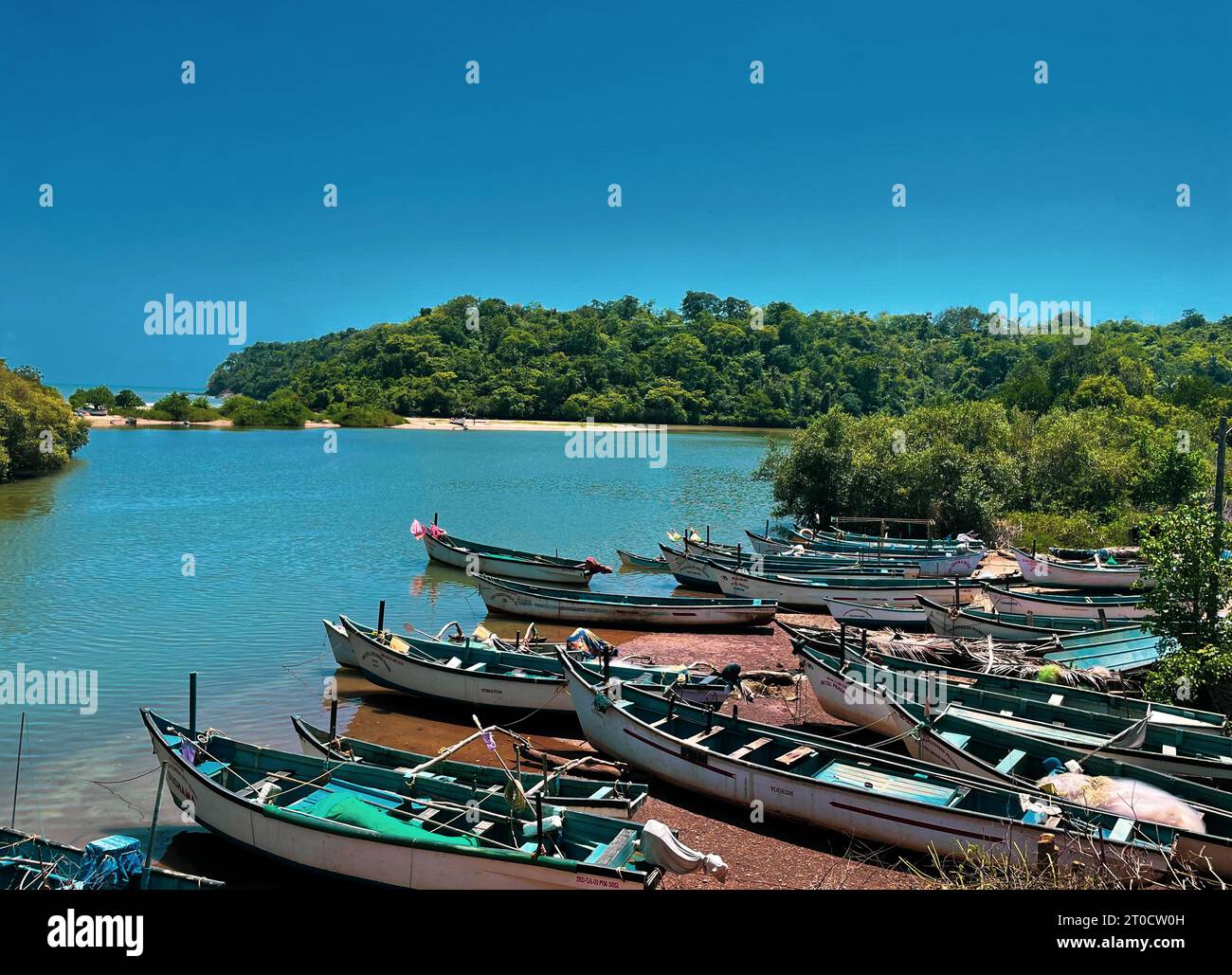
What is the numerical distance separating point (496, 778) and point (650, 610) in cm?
1299

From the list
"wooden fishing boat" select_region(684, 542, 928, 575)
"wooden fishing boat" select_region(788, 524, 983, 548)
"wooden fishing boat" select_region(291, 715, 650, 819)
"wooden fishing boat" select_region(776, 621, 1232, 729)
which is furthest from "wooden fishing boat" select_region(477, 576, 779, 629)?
"wooden fishing boat" select_region(291, 715, 650, 819)

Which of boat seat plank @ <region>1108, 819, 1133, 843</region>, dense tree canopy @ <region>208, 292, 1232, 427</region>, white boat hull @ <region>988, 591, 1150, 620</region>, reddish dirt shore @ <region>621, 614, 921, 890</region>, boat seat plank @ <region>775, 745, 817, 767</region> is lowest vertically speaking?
reddish dirt shore @ <region>621, 614, 921, 890</region>

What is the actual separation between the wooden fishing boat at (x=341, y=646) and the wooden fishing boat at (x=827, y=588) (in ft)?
41.1

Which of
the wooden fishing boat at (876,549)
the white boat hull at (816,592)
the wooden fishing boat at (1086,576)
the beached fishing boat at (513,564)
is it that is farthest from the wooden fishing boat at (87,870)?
the wooden fishing boat at (1086,576)

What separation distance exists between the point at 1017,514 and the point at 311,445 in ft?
254

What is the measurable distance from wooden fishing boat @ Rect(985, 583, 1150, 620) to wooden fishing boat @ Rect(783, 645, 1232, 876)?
7.80 m

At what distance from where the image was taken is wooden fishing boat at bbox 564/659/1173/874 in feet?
36.6

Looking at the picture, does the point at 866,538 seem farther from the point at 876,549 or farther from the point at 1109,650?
the point at 1109,650

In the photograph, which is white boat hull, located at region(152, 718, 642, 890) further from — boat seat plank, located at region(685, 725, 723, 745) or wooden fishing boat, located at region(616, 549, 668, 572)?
wooden fishing boat, located at region(616, 549, 668, 572)

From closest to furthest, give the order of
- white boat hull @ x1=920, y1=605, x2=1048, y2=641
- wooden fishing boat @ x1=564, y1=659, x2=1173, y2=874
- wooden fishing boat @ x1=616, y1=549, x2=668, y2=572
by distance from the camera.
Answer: wooden fishing boat @ x1=564, y1=659, x2=1173, y2=874, white boat hull @ x1=920, y1=605, x2=1048, y2=641, wooden fishing boat @ x1=616, y1=549, x2=668, y2=572

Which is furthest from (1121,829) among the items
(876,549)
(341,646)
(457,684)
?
(876,549)

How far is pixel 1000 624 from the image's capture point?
22.0 m
